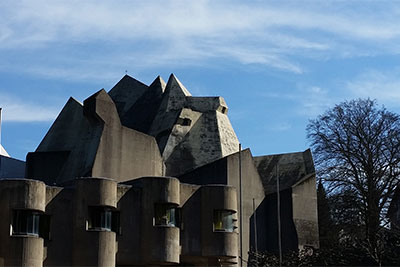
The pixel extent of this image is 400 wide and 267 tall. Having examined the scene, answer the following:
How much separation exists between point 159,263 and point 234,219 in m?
5.58

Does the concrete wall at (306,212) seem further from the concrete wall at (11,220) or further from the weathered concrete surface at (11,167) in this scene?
the weathered concrete surface at (11,167)

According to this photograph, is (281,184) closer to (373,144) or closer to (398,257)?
(373,144)

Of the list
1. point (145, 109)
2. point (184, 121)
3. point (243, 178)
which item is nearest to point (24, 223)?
point (243, 178)

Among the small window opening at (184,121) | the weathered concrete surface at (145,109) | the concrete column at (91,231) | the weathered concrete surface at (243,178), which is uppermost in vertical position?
the weathered concrete surface at (145,109)

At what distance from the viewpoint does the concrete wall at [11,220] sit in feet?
125

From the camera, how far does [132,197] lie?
141 ft

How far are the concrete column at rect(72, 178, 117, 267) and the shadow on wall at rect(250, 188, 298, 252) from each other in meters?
15.3

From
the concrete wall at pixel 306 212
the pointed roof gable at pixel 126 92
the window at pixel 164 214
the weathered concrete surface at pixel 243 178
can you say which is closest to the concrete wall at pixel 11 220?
the window at pixel 164 214

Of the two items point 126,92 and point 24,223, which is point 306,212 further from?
point 24,223

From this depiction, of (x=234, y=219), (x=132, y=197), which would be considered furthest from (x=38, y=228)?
(x=234, y=219)

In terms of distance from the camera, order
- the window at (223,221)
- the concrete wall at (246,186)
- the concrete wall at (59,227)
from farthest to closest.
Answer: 1. the concrete wall at (246,186)
2. the window at (223,221)
3. the concrete wall at (59,227)

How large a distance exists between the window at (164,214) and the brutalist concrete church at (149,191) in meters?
0.05

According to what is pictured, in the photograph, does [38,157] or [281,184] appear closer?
[38,157]

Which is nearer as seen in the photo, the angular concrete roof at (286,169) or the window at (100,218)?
the window at (100,218)
